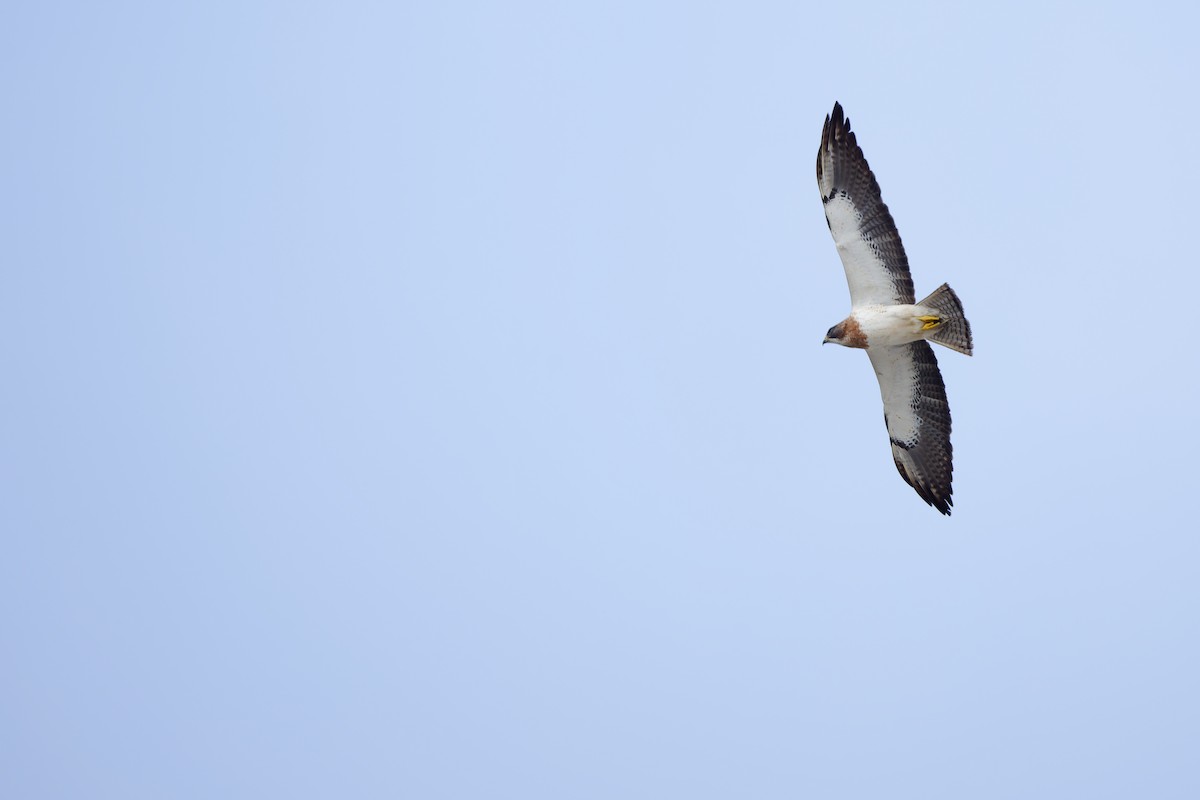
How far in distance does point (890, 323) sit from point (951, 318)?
0.63 metres

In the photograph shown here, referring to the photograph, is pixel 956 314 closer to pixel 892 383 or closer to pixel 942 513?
pixel 892 383

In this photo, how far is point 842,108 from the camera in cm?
1466

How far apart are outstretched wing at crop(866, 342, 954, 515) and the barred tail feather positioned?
2.21 ft

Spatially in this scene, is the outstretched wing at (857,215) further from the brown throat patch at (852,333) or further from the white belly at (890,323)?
the brown throat patch at (852,333)

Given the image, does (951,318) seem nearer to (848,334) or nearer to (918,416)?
(848,334)

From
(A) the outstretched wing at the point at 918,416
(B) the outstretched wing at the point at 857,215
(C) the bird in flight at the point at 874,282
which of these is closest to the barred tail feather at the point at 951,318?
(C) the bird in flight at the point at 874,282

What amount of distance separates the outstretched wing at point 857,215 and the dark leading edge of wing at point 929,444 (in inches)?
40.2

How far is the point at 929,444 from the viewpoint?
52.5 ft

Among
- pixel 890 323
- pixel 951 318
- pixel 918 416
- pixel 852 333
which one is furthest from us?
pixel 918 416

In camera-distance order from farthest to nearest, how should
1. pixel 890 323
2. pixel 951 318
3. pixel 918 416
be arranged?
pixel 918 416 → pixel 890 323 → pixel 951 318

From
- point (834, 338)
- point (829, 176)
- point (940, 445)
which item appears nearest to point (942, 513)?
point (940, 445)

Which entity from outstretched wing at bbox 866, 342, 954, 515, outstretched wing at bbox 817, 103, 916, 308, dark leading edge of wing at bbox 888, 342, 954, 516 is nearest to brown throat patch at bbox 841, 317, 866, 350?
outstretched wing at bbox 866, 342, 954, 515

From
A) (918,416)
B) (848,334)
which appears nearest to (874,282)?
(848,334)

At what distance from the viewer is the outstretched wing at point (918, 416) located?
50.8 feet
